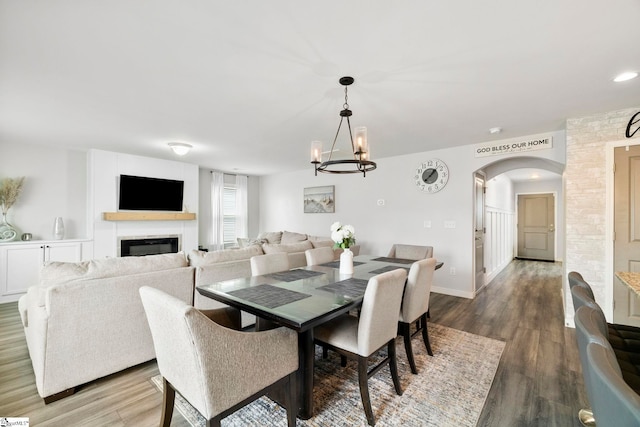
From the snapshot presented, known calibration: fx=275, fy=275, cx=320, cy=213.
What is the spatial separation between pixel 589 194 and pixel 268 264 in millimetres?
3691

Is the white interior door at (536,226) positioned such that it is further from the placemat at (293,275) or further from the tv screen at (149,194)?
the tv screen at (149,194)

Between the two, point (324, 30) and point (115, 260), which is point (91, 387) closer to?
point (115, 260)

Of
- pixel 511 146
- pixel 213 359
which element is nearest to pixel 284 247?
pixel 213 359

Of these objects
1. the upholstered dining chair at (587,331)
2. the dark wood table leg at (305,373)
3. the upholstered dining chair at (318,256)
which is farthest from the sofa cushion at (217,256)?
the upholstered dining chair at (587,331)

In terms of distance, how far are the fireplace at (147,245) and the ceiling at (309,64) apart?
225cm

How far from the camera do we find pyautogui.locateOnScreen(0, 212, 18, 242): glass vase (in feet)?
13.5

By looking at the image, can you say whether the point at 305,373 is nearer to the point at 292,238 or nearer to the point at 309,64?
the point at 309,64

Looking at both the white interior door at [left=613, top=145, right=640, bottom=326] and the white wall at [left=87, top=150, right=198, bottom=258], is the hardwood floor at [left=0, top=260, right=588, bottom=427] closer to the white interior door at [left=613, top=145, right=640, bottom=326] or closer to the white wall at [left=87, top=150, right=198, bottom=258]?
the white interior door at [left=613, top=145, right=640, bottom=326]

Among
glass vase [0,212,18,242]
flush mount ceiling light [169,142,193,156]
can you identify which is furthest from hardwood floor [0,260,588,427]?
flush mount ceiling light [169,142,193,156]

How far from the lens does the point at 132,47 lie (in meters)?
1.89

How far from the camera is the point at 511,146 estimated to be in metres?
3.95

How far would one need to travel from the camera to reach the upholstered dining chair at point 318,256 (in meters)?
3.13

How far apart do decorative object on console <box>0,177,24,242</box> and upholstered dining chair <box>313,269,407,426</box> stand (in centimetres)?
514

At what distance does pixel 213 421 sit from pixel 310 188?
5577 mm
